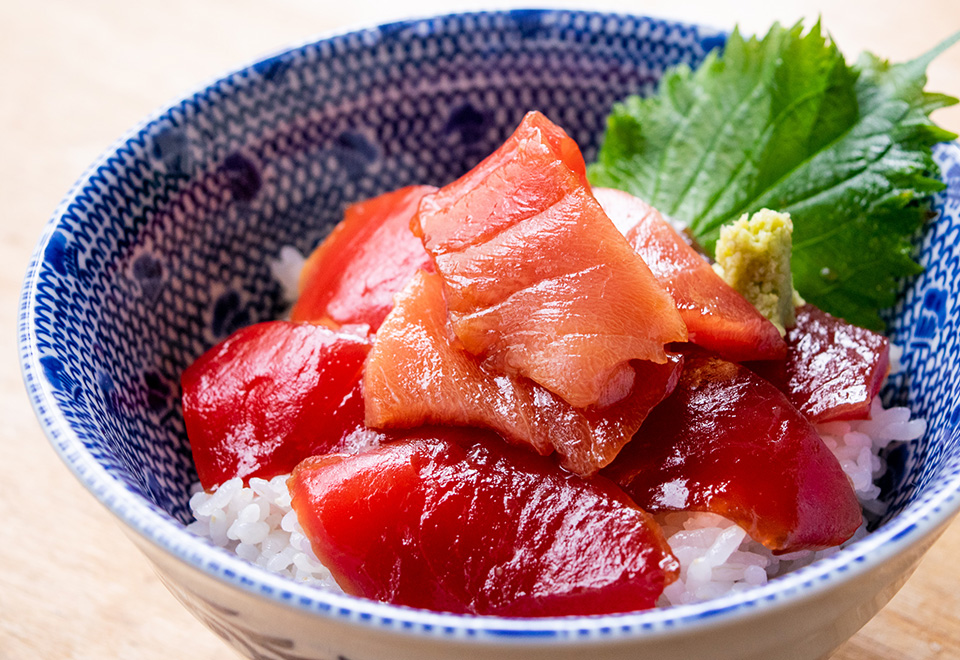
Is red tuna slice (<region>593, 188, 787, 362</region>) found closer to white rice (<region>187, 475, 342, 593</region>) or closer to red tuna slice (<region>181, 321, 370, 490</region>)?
red tuna slice (<region>181, 321, 370, 490</region>)

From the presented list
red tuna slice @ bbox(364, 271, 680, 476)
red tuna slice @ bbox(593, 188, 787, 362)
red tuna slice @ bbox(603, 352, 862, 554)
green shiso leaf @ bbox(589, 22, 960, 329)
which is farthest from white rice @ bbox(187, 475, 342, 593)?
green shiso leaf @ bbox(589, 22, 960, 329)

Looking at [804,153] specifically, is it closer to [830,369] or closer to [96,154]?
[830,369]

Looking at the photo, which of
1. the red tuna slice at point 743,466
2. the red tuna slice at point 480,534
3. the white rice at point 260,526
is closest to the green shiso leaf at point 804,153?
the red tuna slice at point 743,466

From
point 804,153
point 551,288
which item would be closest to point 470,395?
point 551,288

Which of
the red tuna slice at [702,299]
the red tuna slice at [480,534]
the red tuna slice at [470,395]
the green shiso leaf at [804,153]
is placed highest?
the green shiso leaf at [804,153]

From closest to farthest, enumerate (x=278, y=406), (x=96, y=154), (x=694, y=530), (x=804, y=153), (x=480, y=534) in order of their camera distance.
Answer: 1. (x=480, y=534)
2. (x=694, y=530)
3. (x=278, y=406)
4. (x=804, y=153)
5. (x=96, y=154)

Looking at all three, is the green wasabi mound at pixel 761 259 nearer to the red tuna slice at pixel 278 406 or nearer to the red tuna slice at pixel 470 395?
the red tuna slice at pixel 470 395
